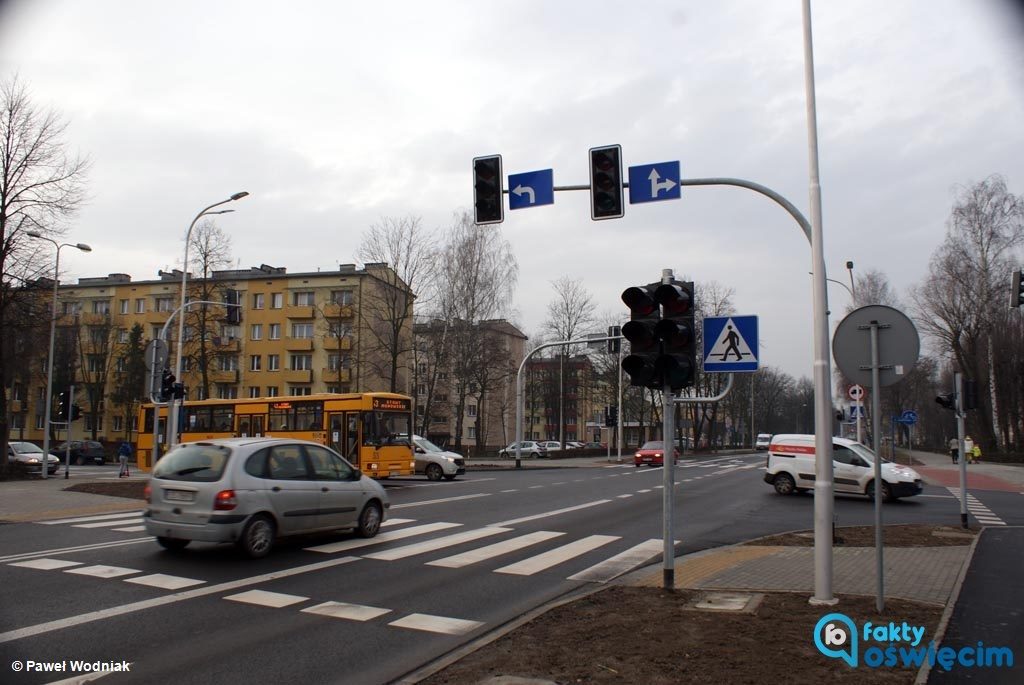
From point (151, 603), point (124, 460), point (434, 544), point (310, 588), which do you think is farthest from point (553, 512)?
point (124, 460)

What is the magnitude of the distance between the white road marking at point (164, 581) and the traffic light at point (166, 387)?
38.4 feet

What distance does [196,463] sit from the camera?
379 inches

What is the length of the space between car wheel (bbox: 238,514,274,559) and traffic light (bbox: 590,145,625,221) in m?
6.48

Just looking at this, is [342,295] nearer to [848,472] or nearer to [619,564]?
[848,472]

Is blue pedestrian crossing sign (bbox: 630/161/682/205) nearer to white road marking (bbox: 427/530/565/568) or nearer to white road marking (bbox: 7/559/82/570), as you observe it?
white road marking (bbox: 427/530/565/568)

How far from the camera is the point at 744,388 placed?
86875 mm

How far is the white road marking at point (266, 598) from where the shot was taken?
24.1 ft

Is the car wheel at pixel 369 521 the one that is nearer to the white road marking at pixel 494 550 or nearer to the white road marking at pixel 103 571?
the white road marking at pixel 494 550

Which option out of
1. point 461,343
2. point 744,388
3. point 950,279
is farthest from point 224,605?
point 744,388

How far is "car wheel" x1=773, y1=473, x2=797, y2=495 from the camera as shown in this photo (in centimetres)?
2106

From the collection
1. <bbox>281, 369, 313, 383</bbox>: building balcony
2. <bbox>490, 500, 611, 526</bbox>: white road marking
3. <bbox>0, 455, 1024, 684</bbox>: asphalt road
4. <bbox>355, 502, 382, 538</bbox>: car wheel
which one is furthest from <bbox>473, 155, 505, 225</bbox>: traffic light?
<bbox>281, 369, 313, 383</bbox>: building balcony

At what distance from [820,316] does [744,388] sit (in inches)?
3277

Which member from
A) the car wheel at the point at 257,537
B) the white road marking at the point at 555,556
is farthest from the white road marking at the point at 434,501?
the car wheel at the point at 257,537

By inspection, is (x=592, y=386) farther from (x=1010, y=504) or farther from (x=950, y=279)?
(x=1010, y=504)
